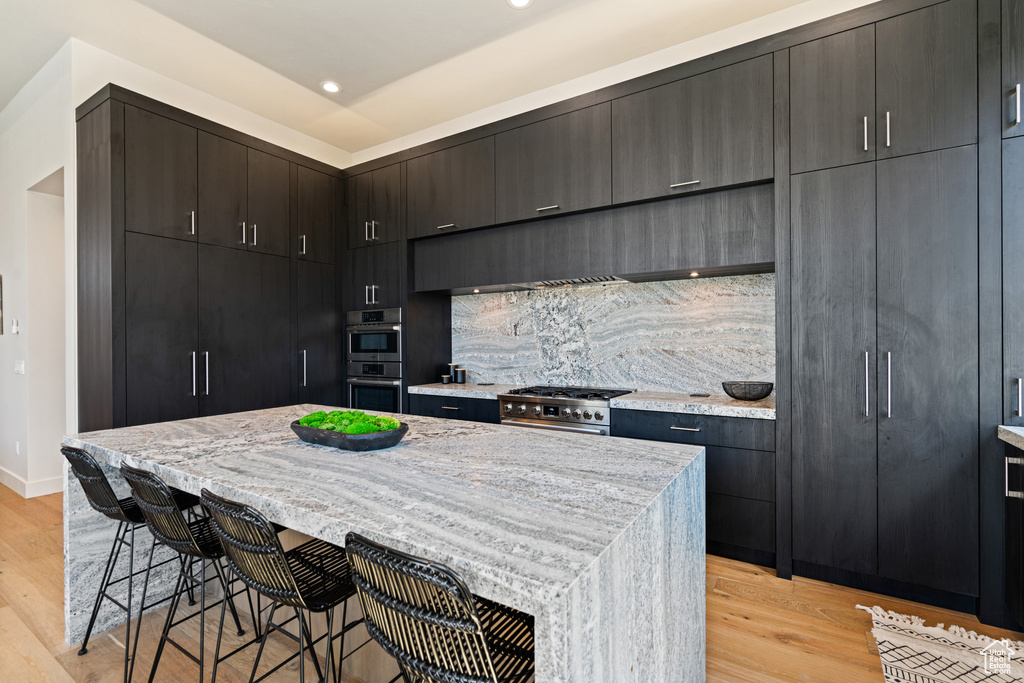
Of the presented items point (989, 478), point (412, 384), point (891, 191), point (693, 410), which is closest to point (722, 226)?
point (891, 191)

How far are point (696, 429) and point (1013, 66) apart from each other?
2062 mm

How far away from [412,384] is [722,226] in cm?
256

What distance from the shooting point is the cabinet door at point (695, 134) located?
2.61 metres

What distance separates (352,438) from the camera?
69.4 inches

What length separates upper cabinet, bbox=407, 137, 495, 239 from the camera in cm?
360

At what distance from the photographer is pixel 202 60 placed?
328 cm

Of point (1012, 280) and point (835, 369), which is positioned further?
point (835, 369)

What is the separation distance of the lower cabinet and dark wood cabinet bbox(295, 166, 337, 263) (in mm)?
3191

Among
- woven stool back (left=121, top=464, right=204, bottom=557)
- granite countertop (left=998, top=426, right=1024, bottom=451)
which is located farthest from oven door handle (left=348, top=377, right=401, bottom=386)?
granite countertop (left=998, top=426, right=1024, bottom=451)

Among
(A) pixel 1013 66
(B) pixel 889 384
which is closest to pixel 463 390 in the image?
(B) pixel 889 384

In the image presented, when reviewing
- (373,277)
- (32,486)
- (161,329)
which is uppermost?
(373,277)

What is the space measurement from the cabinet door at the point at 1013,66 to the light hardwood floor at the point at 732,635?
2.11m

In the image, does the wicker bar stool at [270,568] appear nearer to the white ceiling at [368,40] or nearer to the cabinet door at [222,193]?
the white ceiling at [368,40]

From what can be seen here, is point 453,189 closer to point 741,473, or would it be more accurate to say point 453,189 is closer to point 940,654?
point 741,473
